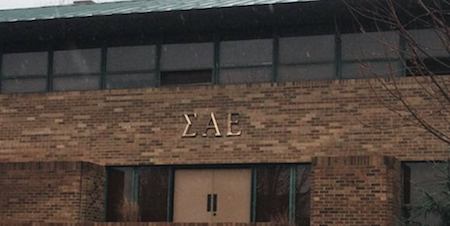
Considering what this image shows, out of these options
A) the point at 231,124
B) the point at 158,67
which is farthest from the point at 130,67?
the point at 231,124

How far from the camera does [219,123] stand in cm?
1778

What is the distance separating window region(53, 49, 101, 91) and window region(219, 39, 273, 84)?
289 cm

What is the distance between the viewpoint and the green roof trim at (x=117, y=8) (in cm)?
1794

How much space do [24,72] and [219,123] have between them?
4831mm

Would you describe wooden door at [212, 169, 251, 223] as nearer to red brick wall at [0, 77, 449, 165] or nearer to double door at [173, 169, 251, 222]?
double door at [173, 169, 251, 222]

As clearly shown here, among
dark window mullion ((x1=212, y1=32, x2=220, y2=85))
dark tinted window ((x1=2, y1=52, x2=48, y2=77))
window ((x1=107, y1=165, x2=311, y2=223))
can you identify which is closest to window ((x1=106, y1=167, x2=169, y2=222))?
window ((x1=107, y1=165, x2=311, y2=223))

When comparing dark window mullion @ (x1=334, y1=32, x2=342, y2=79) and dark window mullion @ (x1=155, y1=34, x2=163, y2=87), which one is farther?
dark window mullion @ (x1=155, y1=34, x2=163, y2=87)

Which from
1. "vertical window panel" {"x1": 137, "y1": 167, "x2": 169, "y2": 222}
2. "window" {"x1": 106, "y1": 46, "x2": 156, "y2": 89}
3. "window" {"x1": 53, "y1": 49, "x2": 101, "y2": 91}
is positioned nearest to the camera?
"vertical window panel" {"x1": 137, "y1": 167, "x2": 169, "y2": 222}

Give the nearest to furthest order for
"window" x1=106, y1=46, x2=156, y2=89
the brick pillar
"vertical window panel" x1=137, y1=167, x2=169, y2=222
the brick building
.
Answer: the brick pillar
the brick building
"vertical window panel" x1=137, y1=167, x2=169, y2=222
"window" x1=106, y1=46, x2=156, y2=89

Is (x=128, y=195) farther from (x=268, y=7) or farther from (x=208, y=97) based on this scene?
(x=268, y=7)

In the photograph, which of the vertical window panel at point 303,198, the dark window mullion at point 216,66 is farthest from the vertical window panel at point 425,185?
the dark window mullion at point 216,66

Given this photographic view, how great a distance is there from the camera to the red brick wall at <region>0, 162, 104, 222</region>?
57.8 ft

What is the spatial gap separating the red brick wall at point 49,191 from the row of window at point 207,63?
2.08 m

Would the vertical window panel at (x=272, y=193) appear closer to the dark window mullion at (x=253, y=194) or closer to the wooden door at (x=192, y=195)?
the dark window mullion at (x=253, y=194)
